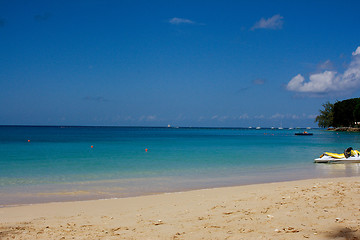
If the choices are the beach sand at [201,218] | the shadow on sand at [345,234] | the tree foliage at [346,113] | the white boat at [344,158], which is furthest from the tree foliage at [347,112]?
the shadow on sand at [345,234]

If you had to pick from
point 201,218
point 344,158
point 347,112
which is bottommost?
point 344,158

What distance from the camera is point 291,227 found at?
6195mm

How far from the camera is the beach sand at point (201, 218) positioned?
6.05 m

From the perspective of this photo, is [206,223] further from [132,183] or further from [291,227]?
[132,183]

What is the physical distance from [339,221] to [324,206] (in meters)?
1.41

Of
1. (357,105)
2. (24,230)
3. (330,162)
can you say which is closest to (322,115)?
(357,105)

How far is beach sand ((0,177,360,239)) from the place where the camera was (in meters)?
6.05

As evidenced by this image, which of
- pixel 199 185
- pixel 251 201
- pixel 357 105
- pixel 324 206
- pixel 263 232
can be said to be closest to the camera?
pixel 263 232

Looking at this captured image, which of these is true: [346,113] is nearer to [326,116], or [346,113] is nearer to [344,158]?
[326,116]

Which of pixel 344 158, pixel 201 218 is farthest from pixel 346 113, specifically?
pixel 201 218

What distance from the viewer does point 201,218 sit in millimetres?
7230

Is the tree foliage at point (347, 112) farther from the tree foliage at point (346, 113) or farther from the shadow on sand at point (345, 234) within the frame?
the shadow on sand at point (345, 234)

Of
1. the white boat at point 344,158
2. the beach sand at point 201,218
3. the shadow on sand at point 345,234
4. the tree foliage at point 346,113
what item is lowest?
the white boat at point 344,158

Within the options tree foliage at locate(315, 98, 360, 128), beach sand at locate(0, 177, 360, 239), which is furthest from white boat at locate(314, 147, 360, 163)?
tree foliage at locate(315, 98, 360, 128)
